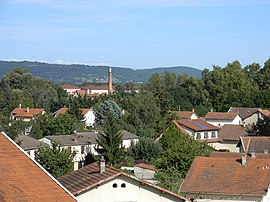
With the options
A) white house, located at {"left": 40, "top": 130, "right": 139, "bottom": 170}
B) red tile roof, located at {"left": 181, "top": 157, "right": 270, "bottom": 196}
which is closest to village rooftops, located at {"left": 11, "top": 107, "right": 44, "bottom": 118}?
white house, located at {"left": 40, "top": 130, "right": 139, "bottom": 170}

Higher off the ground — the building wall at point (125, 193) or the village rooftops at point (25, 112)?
the building wall at point (125, 193)

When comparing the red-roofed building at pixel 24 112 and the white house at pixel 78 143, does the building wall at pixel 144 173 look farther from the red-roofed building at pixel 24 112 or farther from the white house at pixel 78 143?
the red-roofed building at pixel 24 112

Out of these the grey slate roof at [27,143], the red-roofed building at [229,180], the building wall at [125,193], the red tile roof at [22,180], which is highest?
the red tile roof at [22,180]

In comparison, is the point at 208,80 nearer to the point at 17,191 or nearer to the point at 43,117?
the point at 43,117

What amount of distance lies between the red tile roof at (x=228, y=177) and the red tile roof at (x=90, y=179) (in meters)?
7.59

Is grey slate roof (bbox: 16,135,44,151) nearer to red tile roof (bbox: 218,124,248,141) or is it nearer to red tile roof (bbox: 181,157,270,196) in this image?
red tile roof (bbox: 181,157,270,196)

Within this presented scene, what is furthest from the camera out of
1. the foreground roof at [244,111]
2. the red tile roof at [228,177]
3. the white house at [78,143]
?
the foreground roof at [244,111]

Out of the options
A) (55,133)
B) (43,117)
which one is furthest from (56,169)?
(43,117)

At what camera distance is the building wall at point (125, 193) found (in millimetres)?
17156

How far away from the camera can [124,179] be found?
17.3 m

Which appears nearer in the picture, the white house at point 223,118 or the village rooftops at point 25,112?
the white house at point 223,118

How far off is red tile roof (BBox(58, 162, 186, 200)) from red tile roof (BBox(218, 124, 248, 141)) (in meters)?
39.8

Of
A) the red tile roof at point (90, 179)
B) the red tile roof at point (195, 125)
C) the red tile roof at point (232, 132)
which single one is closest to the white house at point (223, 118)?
the red tile roof at point (232, 132)

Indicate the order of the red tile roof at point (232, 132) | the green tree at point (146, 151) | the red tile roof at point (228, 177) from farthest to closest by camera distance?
the red tile roof at point (232, 132), the green tree at point (146, 151), the red tile roof at point (228, 177)
